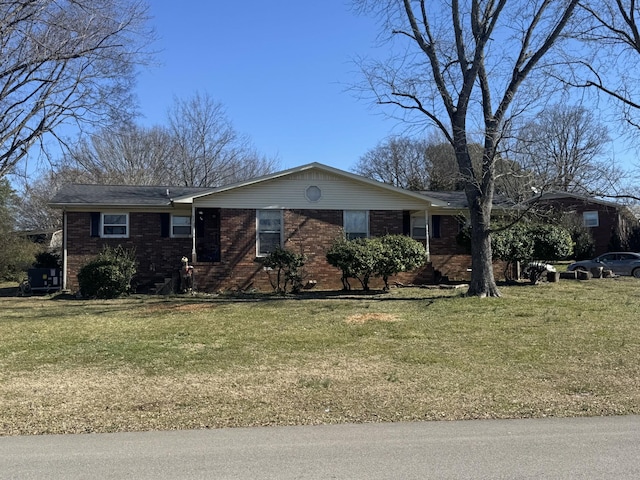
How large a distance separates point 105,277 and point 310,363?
416 inches

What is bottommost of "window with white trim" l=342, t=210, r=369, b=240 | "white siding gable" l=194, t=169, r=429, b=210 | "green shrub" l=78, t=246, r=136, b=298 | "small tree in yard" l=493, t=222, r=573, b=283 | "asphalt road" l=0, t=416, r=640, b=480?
"asphalt road" l=0, t=416, r=640, b=480

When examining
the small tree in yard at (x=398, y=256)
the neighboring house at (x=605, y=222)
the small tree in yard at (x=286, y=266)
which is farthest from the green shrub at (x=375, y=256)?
the neighboring house at (x=605, y=222)

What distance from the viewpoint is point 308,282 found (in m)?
19.2

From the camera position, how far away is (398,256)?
17391 millimetres

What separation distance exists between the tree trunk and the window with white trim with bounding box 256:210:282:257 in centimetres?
702

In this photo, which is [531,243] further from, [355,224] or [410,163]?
[410,163]

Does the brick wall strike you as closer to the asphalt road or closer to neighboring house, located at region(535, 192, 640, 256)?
the asphalt road

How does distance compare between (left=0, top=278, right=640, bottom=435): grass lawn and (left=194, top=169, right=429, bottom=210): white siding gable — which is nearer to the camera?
(left=0, top=278, right=640, bottom=435): grass lawn

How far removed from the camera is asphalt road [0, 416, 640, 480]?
4.24m

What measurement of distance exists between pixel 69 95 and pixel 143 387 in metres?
15.1

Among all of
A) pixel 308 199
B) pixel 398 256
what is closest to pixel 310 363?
pixel 398 256

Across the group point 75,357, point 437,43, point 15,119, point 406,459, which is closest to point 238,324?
point 75,357

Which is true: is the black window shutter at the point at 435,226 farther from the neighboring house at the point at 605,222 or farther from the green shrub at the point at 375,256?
the neighboring house at the point at 605,222

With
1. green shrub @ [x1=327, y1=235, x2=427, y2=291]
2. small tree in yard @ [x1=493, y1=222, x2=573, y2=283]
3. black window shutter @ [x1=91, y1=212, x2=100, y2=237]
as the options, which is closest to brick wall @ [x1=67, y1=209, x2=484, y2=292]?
black window shutter @ [x1=91, y1=212, x2=100, y2=237]
